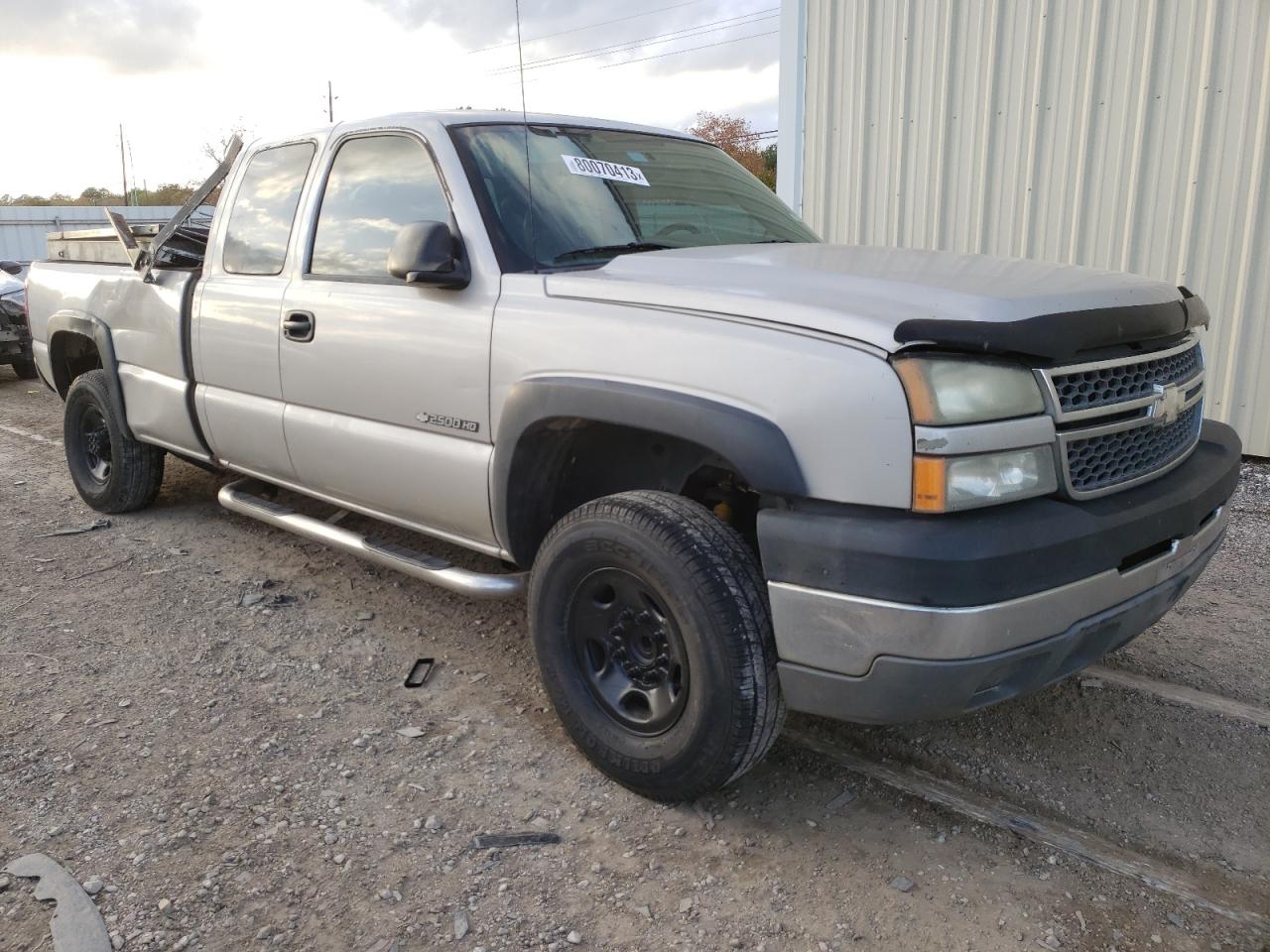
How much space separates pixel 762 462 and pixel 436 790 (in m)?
1.41

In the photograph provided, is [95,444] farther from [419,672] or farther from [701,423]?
[701,423]

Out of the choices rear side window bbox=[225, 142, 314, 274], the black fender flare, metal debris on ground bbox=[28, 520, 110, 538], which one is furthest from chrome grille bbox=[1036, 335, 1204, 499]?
metal debris on ground bbox=[28, 520, 110, 538]

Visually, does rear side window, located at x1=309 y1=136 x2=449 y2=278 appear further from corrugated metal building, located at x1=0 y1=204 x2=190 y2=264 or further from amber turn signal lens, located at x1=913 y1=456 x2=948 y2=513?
corrugated metal building, located at x1=0 y1=204 x2=190 y2=264

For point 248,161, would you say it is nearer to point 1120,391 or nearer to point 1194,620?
→ point 1120,391

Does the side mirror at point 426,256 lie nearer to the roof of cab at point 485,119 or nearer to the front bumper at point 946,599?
the roof of cab at point 485,119

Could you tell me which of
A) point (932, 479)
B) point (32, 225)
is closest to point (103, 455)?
point (932, 479)

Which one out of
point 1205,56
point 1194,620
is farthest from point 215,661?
point 1205,56

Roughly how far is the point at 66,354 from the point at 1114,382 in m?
5.69

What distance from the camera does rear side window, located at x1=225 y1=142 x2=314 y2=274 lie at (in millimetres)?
4109

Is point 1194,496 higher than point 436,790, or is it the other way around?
point 1194,496

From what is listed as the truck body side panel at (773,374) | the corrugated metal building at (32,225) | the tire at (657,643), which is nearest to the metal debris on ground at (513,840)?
the tire at (657,643)

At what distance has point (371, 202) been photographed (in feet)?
12.2

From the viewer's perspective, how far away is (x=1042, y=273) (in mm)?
2816

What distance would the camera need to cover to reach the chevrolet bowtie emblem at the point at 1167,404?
102 inches
